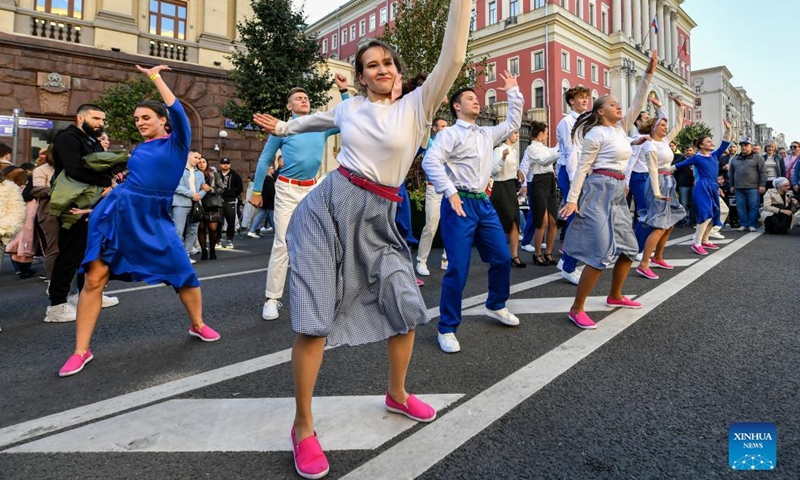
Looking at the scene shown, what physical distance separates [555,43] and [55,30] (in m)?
38.7

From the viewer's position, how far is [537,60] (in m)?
44.4

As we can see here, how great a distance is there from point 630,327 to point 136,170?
3.75m

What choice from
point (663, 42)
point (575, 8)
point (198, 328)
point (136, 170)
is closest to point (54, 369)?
point (198, 328)

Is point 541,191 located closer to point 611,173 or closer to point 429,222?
point 429,222

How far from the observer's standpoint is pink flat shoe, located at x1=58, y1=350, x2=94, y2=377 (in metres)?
2.86

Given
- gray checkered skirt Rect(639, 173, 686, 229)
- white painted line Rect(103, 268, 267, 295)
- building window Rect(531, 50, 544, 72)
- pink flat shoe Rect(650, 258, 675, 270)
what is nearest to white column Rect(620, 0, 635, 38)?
building window Rect(531, 50, 544, 72)

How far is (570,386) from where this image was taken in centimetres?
248

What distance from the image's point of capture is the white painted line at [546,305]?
417 centimetres

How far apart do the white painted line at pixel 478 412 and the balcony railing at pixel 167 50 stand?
67.6 ft

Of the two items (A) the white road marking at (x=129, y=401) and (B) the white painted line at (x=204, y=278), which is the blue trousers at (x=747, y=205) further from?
(A) the white road marking at (x=129, y=401)

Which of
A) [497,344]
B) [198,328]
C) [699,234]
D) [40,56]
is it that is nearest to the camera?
[497,344]

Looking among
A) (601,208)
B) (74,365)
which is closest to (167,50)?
(74,365)

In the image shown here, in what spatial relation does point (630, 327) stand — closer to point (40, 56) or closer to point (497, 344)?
point (497, 344)

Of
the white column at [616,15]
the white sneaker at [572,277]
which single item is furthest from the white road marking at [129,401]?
the white column at [616,15]
